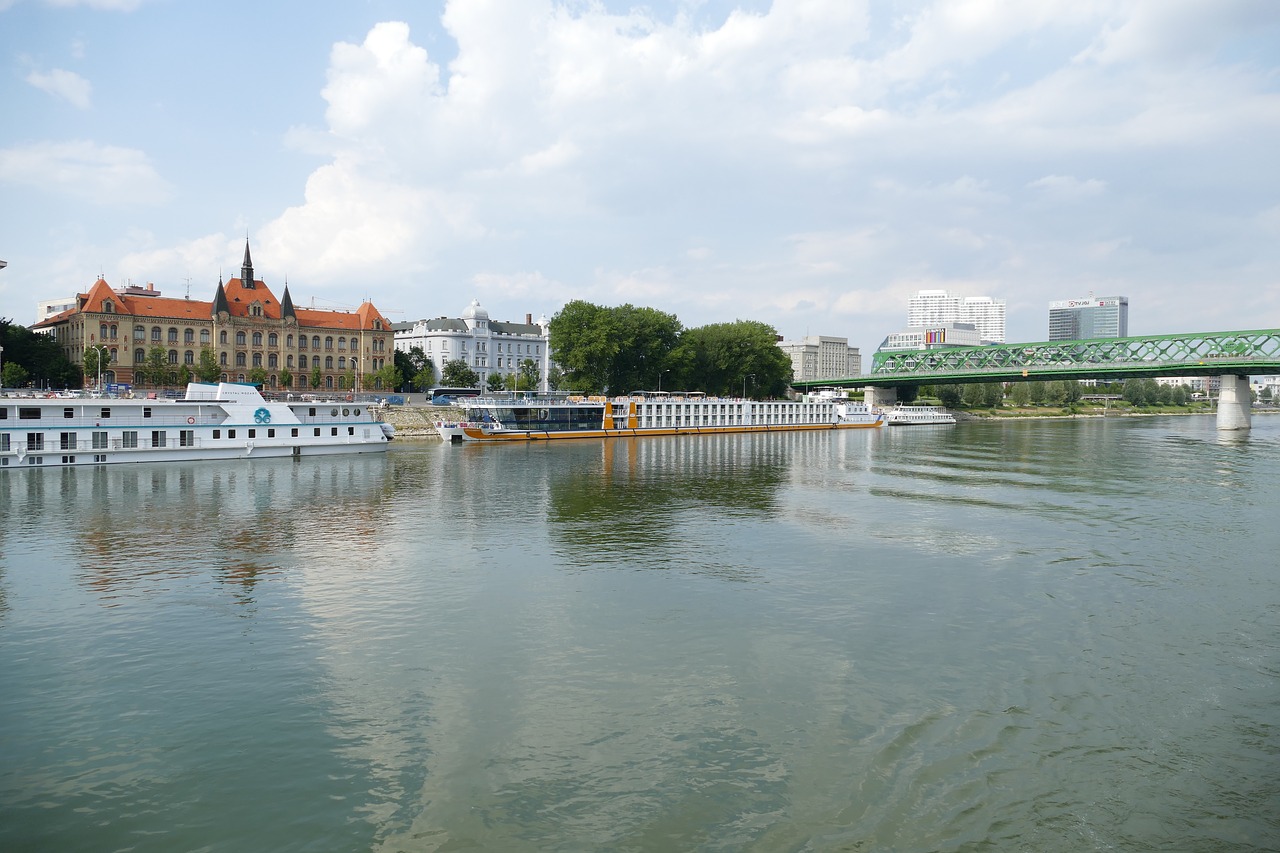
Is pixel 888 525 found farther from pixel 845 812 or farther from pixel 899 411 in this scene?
pixel 899 411

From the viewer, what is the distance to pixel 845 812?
38.3 ft

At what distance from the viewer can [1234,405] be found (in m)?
115

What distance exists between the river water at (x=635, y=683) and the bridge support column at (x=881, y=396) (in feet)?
405

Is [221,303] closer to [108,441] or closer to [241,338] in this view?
[241,338]

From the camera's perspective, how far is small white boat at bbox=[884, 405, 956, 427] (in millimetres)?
138625

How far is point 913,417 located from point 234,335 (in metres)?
112

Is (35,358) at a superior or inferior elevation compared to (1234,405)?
superior

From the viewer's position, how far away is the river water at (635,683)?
11586 millimetres

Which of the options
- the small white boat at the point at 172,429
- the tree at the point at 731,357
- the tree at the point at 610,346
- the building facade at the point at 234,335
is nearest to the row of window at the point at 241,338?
the building facade at the point at 234,335

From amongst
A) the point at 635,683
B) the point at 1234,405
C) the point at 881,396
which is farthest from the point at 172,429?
the point at 881,396

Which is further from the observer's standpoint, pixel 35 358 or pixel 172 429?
pixel 35 358

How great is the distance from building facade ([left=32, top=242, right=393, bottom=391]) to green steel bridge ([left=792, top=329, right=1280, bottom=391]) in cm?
8871

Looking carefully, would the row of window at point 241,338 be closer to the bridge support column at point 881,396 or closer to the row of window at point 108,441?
the row of window at point 108,441

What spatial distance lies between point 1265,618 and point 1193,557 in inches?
303
